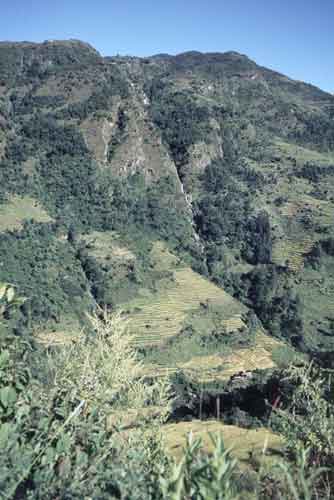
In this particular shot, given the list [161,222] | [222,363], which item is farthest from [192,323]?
[161,222]

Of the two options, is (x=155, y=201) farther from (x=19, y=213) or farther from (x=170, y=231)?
(x=19, y=213)

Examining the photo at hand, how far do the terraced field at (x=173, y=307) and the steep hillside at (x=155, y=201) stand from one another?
24cm

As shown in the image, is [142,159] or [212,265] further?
→ [142,159]

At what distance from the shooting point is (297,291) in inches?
2926

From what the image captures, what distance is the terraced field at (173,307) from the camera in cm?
5650

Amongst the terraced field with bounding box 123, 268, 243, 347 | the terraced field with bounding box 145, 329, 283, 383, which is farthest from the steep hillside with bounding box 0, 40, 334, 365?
the terraced field with bounding box 145, 329, 283, 383

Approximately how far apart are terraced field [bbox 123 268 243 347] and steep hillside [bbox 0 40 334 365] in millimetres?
244

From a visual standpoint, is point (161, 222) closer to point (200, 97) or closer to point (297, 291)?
point (297, 291)

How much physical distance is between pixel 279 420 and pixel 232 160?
104274 millimetres

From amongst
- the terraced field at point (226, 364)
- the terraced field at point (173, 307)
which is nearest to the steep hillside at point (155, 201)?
the terraced field at point (173, 307)

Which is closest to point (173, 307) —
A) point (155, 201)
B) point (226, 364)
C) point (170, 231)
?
point (226, 364)

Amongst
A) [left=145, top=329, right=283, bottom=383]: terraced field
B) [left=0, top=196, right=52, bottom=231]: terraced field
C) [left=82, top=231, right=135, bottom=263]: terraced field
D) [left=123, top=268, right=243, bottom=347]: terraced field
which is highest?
[left=0, top=196, right=52, bottom=231]: terraced field

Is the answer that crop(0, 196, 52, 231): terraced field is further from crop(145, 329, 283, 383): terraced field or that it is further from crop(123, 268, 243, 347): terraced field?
crop(145, 329, 283, 383): terraced field

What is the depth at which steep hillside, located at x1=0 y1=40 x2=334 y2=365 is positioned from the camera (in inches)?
2532
